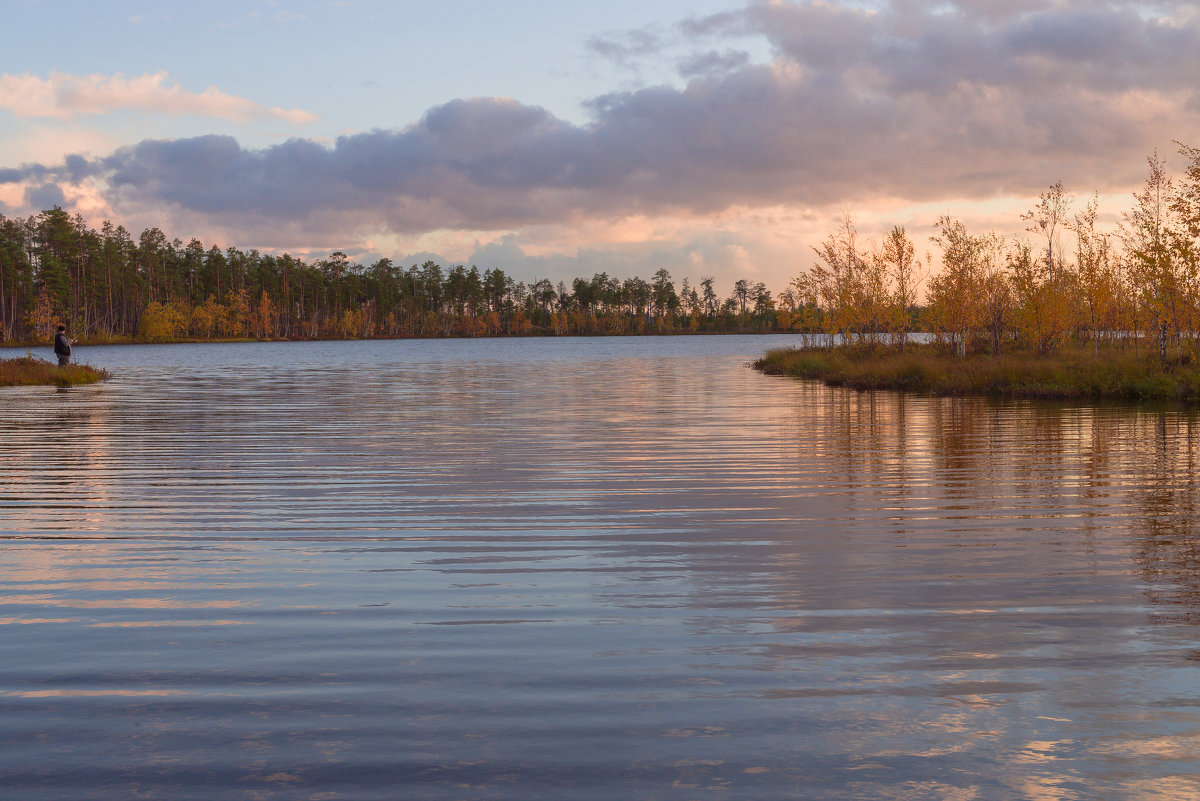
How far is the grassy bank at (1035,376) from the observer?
32.1m

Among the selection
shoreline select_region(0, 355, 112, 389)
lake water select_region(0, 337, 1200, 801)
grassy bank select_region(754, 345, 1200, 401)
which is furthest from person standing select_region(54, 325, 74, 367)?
grassy bank select_region(754, 345, 1200, 401)

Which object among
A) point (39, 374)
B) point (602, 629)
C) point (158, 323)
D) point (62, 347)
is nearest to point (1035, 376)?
point (602, 629)

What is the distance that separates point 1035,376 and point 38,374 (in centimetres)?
4394

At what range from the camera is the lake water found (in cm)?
484

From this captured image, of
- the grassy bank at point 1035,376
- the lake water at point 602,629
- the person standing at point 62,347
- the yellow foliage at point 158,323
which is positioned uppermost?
the yellow foliage at point 158,323

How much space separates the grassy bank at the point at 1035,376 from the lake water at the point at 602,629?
16724 mm

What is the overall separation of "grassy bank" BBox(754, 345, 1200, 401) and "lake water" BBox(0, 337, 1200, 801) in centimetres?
1672

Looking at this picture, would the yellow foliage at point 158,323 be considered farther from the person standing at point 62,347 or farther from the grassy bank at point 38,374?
the grassy bank at point 38,374

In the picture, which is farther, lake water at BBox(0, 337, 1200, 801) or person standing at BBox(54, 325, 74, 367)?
person standing at BBox(54, 325, 74, 367)

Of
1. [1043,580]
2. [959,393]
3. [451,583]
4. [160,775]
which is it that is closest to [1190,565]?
[1043,580]

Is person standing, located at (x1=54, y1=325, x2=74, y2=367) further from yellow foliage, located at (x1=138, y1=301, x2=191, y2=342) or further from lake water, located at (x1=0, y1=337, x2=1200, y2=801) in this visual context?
yellow foliage, located at (x1=138, y1=301, x2=191, y2=342)

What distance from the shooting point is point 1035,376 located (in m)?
36.2

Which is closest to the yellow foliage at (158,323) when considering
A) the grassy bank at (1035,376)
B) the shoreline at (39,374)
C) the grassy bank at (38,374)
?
the shoreline at (39,374)

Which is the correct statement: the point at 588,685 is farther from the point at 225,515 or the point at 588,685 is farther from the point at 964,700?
the point at 225,515
